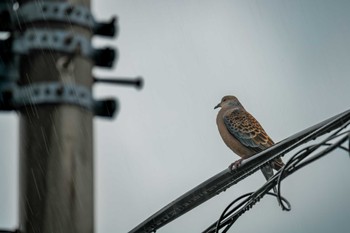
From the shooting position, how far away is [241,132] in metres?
10.2

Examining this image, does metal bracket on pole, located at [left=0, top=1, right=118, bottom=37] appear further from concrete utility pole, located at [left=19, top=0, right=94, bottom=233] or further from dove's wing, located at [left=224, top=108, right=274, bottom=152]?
dove's wing, located at [left=224, top=108, right=274, bottom=152]

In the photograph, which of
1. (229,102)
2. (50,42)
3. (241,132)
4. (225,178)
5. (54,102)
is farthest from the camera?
(229,102)

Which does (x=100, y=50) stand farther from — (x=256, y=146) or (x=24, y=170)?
(x=256, y=146)

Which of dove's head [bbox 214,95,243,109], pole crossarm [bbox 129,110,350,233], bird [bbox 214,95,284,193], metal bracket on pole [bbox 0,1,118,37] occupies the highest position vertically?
metal bracket on pole [bbox 0,1,118,37]

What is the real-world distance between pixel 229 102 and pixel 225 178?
6.01 meters

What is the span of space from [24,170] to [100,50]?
0.70 metres

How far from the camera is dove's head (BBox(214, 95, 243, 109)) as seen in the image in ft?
37.6

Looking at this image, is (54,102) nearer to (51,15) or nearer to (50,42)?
(50,42)

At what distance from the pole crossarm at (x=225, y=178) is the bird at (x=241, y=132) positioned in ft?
13.0

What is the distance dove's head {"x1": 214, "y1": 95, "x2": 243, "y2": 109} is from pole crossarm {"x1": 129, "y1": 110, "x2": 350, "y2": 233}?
576 centimetres

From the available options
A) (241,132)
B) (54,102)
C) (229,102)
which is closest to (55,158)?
(54,102)

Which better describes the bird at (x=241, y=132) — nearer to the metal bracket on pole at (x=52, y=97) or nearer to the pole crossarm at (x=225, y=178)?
the pole crossarm at (x=225, y=178)

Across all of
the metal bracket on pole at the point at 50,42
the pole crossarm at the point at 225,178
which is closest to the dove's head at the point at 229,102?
the pole crossarm at the point at 225,178

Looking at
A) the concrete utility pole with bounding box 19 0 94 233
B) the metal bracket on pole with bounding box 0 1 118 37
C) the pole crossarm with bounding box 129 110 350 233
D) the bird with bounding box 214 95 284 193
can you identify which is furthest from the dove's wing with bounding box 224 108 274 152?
the concrete utility pole with bounding box 19 0 94 233
